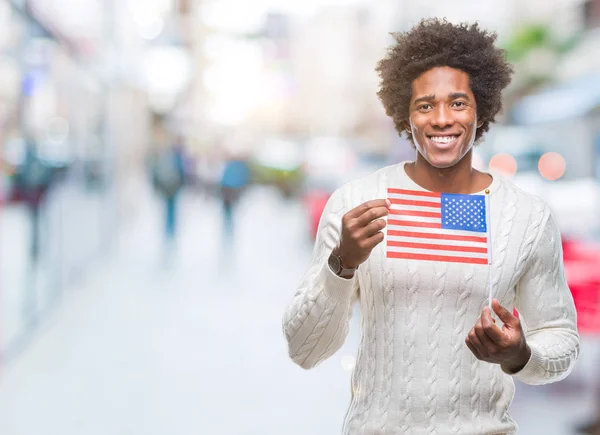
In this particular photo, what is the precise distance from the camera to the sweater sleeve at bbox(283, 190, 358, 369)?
71.7 inches

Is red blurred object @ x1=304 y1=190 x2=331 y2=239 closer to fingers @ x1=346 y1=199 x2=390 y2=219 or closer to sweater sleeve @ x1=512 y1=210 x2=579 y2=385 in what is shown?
sweater sleeve @ x1=512 y1=210 x2=579 y2=385

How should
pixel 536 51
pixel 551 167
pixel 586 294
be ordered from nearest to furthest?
pixel 586 294
pixel 551 167
pixel 536 51

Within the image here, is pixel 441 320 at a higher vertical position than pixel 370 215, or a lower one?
lower

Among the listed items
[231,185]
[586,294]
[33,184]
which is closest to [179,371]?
[33,184]

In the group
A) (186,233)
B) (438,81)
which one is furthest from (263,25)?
(438,81)

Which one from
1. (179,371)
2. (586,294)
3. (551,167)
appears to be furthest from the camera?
(551,167)

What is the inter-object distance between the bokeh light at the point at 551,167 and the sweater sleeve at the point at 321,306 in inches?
471

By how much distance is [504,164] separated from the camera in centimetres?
1289

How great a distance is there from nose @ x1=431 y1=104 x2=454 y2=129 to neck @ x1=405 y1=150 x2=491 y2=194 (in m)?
0.11

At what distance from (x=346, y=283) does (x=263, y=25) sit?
31.8 m

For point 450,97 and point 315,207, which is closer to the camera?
point 450,97

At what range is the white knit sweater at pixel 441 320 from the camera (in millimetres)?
1850

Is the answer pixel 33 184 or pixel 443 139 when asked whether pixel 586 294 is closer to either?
pixel 443 139

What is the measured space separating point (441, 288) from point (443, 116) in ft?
1.21
